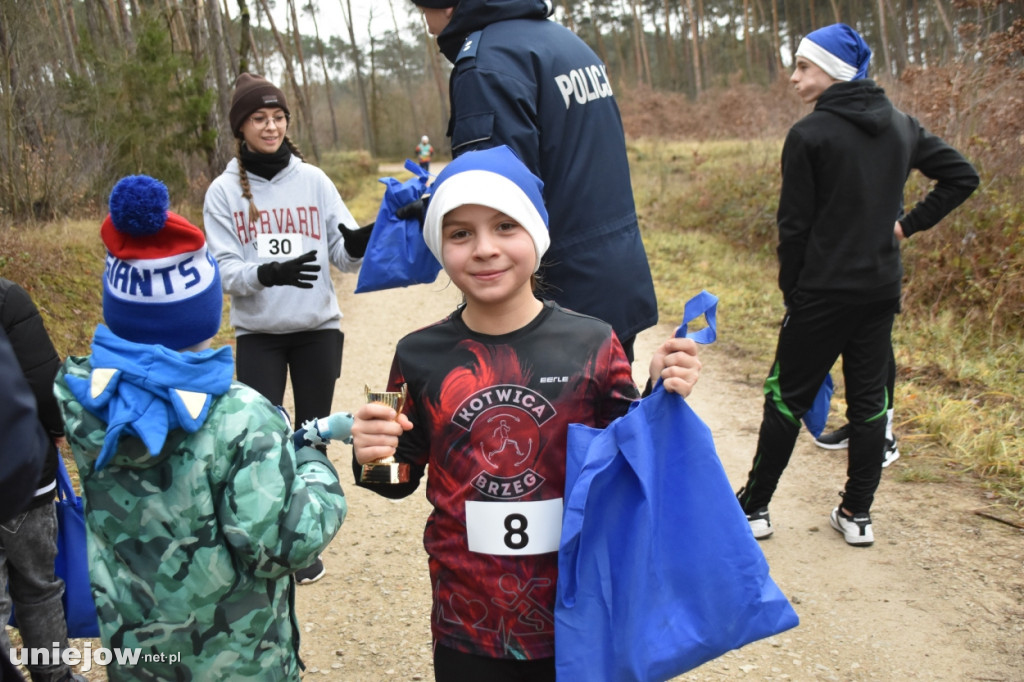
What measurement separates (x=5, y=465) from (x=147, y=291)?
699 mm

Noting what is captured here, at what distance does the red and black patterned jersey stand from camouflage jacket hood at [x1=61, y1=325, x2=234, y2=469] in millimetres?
431

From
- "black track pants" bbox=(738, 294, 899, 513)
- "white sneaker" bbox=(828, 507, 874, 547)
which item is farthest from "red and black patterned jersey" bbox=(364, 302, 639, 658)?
"white sneaker" bbox=(828, 507, 874, 547)

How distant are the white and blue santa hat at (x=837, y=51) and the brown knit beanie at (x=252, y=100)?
92.2 inches

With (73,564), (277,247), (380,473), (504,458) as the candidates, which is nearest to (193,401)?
(380,473)

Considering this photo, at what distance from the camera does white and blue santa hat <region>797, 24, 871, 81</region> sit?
3.71 metres

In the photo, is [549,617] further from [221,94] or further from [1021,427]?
[221,94]

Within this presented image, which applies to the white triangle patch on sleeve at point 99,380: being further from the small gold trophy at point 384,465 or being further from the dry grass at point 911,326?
the dry grass at point 911,326

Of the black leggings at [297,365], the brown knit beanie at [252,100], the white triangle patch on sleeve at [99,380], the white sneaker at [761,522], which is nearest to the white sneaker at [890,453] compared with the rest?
the white sneaker at [761,522]

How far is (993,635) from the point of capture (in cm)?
332

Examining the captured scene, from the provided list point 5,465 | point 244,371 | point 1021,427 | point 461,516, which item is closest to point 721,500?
point 461,516

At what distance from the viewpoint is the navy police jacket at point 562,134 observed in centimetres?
259

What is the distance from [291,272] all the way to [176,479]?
5.05 feet

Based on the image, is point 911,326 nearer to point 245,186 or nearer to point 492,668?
point 245,186

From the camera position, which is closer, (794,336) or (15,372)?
(15,372)
